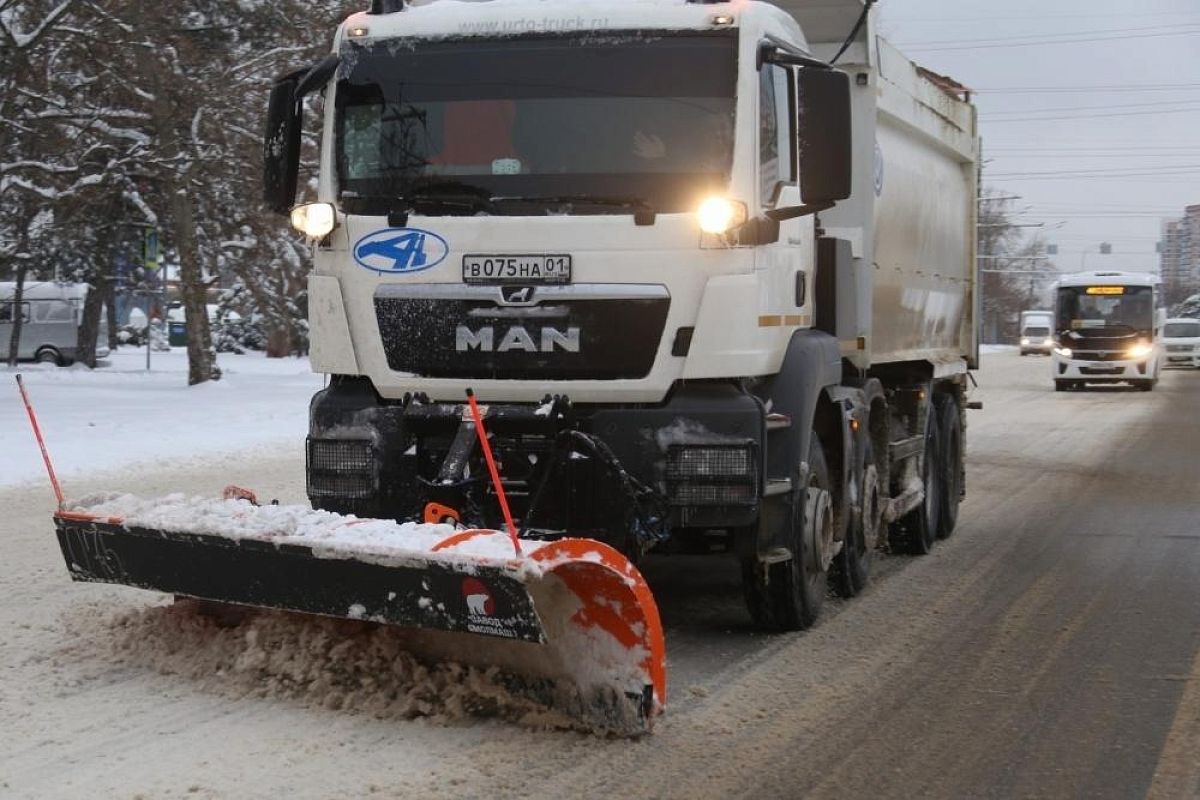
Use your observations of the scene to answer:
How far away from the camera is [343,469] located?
659cm

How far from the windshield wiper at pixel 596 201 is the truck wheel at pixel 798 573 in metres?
1.42

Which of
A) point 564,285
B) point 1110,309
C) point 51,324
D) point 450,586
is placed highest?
point 564,285

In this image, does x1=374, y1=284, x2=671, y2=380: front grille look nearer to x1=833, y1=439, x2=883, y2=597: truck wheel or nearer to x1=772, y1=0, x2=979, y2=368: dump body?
x1=772, y1=0, x2=979, y2=368: dump body

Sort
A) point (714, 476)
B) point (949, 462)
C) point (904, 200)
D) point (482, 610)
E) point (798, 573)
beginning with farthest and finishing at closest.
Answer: point (949, 462) → point (904, 200) → point (798, 573) → point (714, 476) → point (482, 610)

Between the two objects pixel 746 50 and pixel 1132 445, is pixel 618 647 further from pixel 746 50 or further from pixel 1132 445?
pixel 1132 445

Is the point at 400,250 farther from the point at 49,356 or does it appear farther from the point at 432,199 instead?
the point at 49,356

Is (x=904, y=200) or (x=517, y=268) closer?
(x=517, y=268)

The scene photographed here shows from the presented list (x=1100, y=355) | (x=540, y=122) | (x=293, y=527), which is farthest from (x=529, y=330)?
(x=1100, y=355)

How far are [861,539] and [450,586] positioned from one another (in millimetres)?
3861

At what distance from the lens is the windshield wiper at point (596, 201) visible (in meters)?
6.44

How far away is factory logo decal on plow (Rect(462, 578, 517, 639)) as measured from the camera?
199 inches

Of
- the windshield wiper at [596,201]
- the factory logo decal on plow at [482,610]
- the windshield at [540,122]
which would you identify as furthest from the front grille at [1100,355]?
the factory logo decal on plow at [482,610]

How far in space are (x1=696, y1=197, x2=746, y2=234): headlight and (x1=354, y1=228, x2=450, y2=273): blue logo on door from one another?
1.09 meters

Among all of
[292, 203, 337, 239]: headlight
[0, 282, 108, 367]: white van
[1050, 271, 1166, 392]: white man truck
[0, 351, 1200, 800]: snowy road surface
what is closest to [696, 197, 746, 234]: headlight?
[292, 203, 337, 239]: headlight
